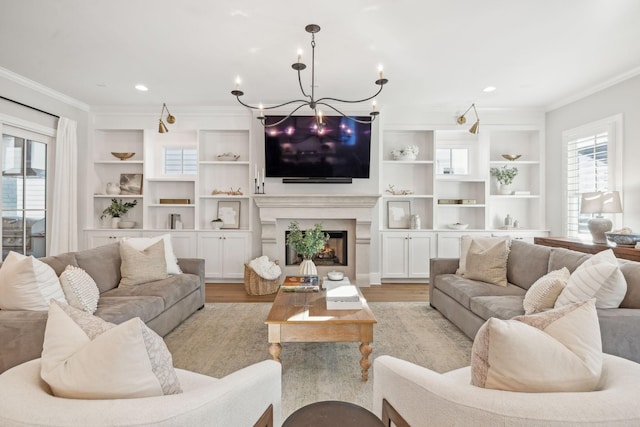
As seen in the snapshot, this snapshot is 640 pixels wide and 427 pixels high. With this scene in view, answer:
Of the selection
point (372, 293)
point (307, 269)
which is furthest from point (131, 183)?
point (372, 293)

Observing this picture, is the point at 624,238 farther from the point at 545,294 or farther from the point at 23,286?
the point at 23,286

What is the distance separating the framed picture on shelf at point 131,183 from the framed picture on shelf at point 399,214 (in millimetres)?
3878

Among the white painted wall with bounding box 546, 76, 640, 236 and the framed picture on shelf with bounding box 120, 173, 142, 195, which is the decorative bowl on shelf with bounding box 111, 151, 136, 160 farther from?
the white painted wall with bounding box 546, 76, 640, 236

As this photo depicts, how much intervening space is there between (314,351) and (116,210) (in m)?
4.10

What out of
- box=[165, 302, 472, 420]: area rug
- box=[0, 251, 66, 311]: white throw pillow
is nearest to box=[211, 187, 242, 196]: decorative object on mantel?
box=[165, 302, 472, 420]: area rug

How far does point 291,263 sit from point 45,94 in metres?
3.92

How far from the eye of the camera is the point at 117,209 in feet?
17.0

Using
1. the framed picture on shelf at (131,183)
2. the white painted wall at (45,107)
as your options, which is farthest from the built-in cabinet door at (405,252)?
the white painted wall at (45,107)

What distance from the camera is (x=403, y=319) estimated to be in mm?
3432

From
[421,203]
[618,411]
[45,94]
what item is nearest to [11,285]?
[618,411]

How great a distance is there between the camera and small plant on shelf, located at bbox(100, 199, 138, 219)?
5.16 meters

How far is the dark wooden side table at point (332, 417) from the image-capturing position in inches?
39.8

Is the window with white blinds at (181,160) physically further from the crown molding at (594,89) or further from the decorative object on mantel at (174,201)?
the crown molding at (594,89)

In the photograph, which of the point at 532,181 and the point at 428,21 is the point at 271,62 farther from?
the point at 532,181
